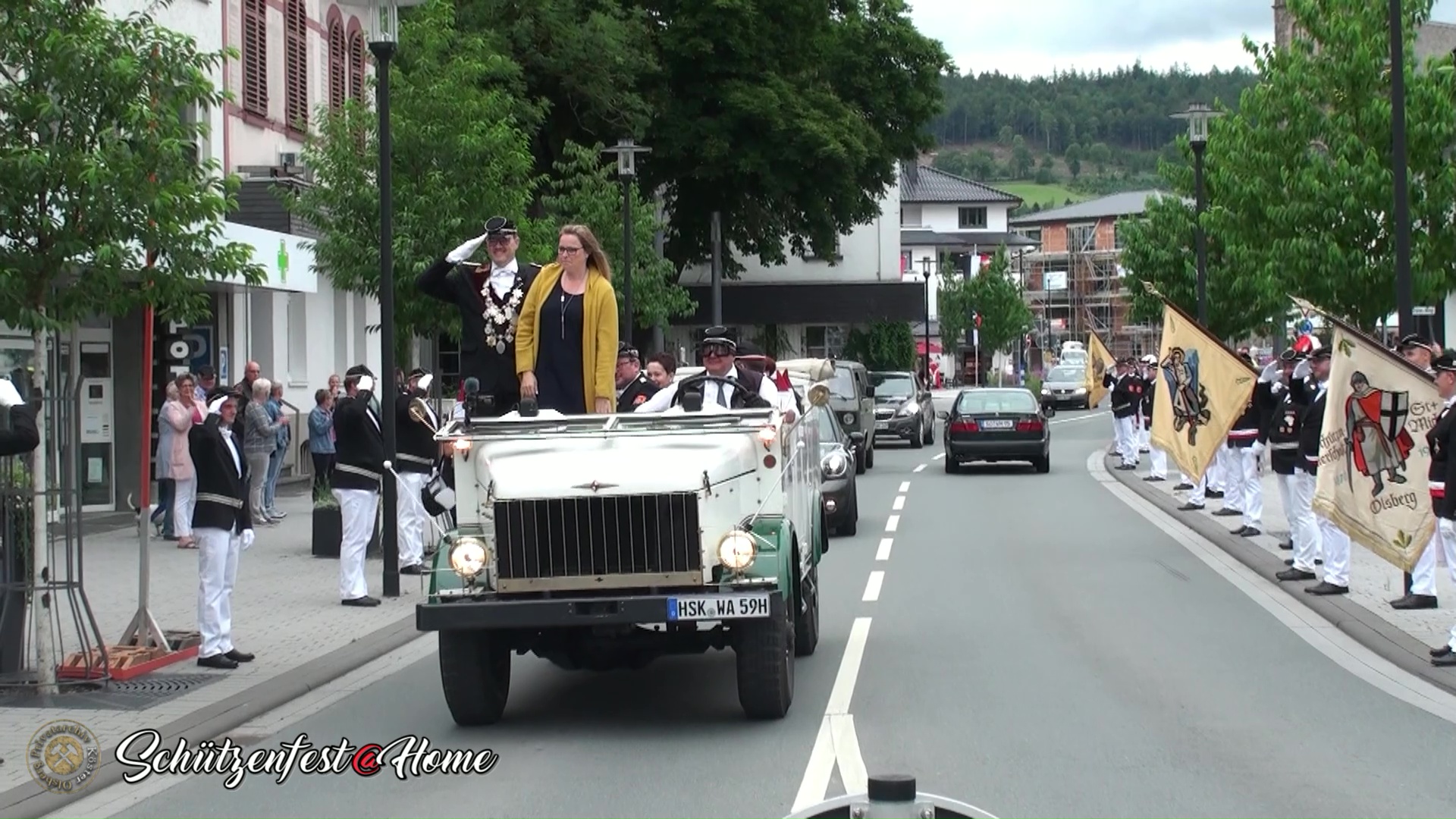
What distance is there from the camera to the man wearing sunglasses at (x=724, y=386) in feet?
35.3

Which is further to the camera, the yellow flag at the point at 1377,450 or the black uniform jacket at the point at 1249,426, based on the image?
the black uniform jacket at the point at 1249,426

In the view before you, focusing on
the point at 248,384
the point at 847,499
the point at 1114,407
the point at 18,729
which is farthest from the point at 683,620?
the point at 1114,407

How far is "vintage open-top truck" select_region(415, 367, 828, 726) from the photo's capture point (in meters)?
8.82

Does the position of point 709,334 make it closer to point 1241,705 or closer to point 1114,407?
point 1241,705

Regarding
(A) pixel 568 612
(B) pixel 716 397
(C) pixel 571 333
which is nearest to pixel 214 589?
(C) pixel 571 333

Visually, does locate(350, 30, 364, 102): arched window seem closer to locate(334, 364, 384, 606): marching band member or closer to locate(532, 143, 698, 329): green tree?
locate(532, 143, 698, 329): green tree

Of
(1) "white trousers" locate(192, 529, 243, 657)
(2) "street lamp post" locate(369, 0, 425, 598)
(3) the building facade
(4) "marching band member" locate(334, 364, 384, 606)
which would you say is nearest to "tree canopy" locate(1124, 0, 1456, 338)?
(2) "street lamp post" locate(369, 0, 425, 598)

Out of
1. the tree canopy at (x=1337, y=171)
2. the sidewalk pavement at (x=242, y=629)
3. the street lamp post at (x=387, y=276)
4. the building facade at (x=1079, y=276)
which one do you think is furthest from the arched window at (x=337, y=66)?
the building facade at (x=1079, y=276)

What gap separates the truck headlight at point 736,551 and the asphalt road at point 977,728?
91 cm

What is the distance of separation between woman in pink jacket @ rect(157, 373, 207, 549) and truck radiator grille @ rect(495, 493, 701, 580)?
1203 centimetres

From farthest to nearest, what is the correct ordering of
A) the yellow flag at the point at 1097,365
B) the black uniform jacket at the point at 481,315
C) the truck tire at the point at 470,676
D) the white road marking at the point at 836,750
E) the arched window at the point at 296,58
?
the yellow flag at the point at 1097,365 → the arched window at the point at 296,58 → the black uniform jacket at the point at 481,315 → the truck tire at the point at 470,676 → the white road marking at the point at 836,750

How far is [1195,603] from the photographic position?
14633mm

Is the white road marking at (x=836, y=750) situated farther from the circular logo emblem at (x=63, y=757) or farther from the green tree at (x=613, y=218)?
the green tree at (x=613, y=218)

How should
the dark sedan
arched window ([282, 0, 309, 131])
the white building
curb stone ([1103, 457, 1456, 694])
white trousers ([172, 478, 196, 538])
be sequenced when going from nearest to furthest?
1. curb stone ([1103, 457, 1456, 694])
2. white trousers ([172, 478, 196, 538])
3. the white building
4. arched window ([282, 0, 309, 131])
5. the dark sedan
